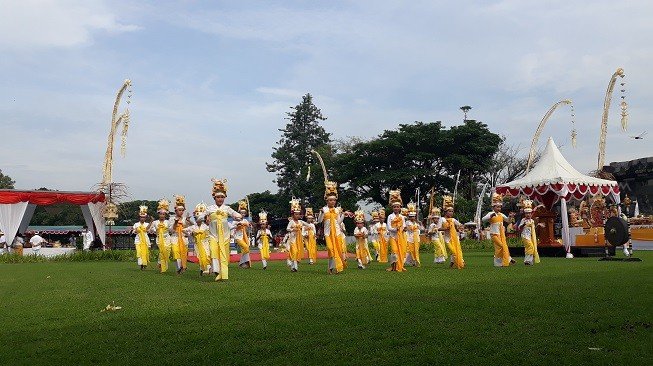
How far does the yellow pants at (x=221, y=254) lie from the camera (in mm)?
11758

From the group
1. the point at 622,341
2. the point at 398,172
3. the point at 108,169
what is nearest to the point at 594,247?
the point at 622,341

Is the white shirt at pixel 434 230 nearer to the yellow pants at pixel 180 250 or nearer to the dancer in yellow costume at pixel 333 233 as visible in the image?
the dancer in yellow costume at pixel 333 233

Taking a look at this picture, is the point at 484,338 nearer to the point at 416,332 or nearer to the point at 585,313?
the point at 416,332

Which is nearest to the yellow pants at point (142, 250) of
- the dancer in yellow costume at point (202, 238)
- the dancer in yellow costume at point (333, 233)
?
the dancer in yellow costume at point (202, 238)

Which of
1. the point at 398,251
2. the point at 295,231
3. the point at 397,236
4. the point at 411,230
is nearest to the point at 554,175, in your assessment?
the point at 411,230

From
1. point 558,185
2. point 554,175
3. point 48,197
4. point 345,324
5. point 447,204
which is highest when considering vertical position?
point 48,197

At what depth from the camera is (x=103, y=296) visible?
9.03 metres

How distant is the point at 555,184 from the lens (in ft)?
64.7

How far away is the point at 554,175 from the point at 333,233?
404 inches

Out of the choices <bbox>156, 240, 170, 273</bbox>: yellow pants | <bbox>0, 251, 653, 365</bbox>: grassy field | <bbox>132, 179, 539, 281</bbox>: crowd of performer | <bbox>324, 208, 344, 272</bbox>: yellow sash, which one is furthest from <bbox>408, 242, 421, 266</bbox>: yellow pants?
<bbox>156, 240, 170, 273</bbox>: yellow pants

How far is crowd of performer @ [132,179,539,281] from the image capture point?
41.1 ft

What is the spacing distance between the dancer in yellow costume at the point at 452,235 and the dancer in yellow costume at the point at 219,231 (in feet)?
18.0

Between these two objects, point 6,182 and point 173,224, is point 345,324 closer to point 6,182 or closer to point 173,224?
point 173,224

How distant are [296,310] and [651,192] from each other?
100 ft
